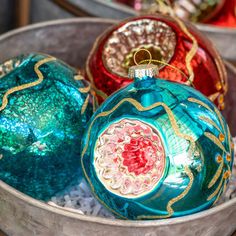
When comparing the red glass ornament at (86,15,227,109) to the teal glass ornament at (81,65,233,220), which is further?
the red glass ornament at (86,15,227,109)

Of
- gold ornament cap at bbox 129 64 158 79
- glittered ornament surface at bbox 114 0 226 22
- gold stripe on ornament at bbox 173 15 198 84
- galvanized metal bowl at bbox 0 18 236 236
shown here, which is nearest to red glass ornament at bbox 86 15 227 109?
gold stripe on ornament at bbox 173 15 198 84

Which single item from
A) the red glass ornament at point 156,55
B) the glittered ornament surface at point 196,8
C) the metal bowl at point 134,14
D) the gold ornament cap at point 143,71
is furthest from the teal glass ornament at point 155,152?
the glittered ornament surface at point 196,8

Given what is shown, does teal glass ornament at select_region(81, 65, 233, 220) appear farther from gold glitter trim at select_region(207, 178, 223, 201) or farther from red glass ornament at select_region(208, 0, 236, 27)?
red glass ornament at select_region(208, 0, 236, 27)

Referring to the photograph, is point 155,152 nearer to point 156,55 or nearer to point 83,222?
point 83,222

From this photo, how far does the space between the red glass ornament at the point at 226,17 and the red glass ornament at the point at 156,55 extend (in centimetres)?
45

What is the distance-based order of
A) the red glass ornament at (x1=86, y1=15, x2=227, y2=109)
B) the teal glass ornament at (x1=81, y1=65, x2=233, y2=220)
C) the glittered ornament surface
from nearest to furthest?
the teal glass ornament at (x1=81, y1=65, x2=233, y2=220) < the red glass ornament at (x1=86, y1=15, x2=227, y2=109) < the glittered ornament surface

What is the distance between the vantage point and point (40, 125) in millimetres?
955

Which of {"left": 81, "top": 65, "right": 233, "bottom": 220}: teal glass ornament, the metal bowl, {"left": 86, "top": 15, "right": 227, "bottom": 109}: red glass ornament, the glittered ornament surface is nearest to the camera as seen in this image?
{"left": 81, "top": 65, "right": 233, "bottom": 220}: teal glass ornament

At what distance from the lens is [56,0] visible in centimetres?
154

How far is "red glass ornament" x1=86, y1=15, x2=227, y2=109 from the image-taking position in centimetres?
108

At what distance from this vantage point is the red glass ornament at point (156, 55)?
42.4 inches

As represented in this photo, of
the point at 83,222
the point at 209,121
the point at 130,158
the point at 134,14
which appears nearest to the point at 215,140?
the point at 209,121

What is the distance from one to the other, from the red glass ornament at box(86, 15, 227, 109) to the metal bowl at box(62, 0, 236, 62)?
0.23 m

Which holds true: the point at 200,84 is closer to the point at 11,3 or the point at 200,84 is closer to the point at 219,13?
the point at 219,13
